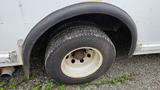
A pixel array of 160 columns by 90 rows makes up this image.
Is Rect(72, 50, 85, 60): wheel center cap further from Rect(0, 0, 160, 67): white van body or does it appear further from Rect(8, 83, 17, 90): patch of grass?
Rect(8, 83, 17, 90): patch of grass

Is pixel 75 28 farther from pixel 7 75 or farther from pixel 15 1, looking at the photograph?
pixel 7 75

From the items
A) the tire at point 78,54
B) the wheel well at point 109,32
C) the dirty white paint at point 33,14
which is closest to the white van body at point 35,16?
the dirty white paint at point 33,14

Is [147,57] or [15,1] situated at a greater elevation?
[15,1]

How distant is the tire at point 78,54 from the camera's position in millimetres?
2912

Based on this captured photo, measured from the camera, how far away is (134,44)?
122 inches

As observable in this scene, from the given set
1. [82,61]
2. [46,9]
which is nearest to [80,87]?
[82,61]

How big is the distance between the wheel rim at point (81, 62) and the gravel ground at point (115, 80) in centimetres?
19

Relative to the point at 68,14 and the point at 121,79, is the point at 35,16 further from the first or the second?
the point at 121,79

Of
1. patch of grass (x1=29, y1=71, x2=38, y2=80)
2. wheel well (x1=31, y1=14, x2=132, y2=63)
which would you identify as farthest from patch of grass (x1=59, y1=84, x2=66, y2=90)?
wheel well (x1=31, y1=14, x2=132, y2=63)

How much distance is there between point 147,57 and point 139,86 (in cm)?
60

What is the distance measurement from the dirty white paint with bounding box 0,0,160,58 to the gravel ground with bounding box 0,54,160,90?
68 centimetres

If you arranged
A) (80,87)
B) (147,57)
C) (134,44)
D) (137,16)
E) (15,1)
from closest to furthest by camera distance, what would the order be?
(15,1)
(137,16)
(134,44)
(80,87)
(147,57)

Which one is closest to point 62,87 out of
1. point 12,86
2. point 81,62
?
point 81,62

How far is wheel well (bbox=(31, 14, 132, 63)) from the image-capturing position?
2992mm
